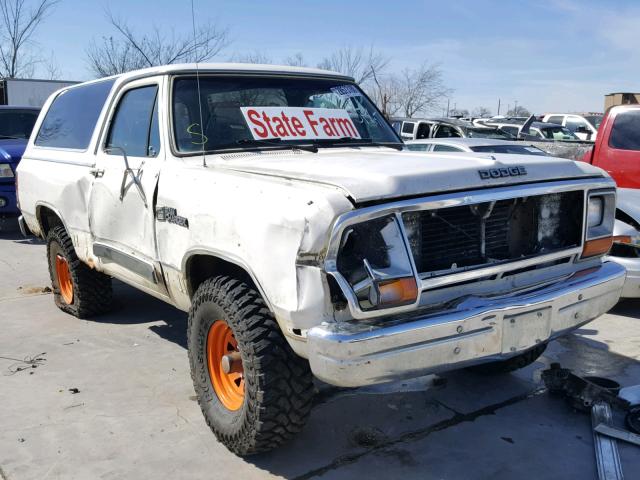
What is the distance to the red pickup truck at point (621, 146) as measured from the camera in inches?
296

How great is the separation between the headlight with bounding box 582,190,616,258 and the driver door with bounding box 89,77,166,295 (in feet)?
7.82

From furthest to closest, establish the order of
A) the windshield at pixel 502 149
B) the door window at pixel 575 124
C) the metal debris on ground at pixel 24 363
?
the door window at pixel 575 124 → the windshield at pixel 502 149 → the metal debris on ground at pixel 24 363

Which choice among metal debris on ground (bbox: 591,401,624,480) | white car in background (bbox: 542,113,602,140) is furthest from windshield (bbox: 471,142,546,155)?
white car in background (bbox: 542,113,602,140)

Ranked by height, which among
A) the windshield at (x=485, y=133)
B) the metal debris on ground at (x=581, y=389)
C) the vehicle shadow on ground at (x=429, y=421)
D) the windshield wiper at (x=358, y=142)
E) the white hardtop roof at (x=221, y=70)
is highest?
the white hardtop roof at (x=221, y=70)

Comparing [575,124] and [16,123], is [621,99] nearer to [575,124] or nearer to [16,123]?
[575,124]

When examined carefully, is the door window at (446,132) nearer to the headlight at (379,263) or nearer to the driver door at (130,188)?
the driver door at (130,188)

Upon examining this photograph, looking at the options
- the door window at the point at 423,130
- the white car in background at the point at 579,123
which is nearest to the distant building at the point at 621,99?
the white car in background at the point at 579,123

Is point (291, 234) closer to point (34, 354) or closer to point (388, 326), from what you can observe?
point (388, 326)

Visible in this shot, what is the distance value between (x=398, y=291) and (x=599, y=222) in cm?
151

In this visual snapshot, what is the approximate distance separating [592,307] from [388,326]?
1245 millimetres

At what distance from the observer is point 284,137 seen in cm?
390

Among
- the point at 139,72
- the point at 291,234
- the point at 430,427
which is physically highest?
the point at 139,72

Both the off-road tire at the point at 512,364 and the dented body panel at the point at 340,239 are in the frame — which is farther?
the off-road tire at the point at 512,364

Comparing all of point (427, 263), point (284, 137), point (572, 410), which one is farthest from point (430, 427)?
point (284, 137)
